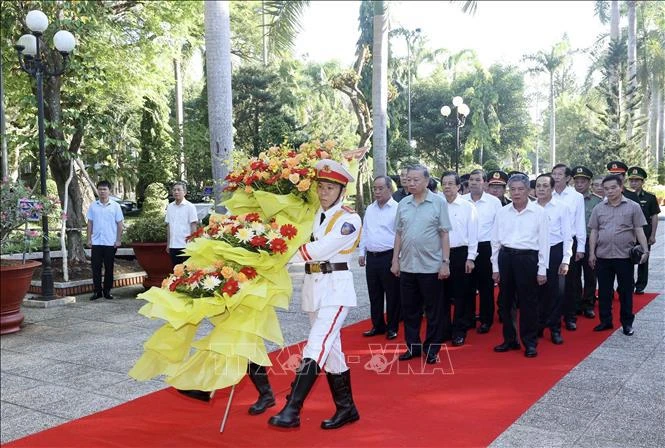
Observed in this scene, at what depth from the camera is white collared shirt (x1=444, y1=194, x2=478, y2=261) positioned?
21.9 feet

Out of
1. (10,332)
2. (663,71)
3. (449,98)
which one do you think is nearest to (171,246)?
(10,332)

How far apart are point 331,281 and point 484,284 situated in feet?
11.4

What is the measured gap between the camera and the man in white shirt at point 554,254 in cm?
665

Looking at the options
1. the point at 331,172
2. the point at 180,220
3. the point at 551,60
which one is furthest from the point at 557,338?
the point at 551,60

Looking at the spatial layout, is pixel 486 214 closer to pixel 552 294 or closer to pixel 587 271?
pixel 552 294

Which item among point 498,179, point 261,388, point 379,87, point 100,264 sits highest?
point 379,87

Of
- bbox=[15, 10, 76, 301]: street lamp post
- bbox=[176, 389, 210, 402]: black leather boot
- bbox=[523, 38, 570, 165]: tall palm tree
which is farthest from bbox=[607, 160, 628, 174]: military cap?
bbox=[523, 38, 570, 165]: tall palm tree

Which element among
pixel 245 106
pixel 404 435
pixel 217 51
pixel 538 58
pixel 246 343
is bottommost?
pixel 404 435

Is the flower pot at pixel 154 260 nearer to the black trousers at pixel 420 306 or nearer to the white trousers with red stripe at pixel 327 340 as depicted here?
the black trousers at pixel 420 306

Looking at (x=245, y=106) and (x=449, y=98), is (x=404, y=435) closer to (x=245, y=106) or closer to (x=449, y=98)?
(x=245, y=106)

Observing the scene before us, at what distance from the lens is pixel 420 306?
607cm

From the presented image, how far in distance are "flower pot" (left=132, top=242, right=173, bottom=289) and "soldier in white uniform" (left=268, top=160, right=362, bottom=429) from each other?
230 inches

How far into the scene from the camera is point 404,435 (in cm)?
404

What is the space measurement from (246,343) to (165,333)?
0.51m
